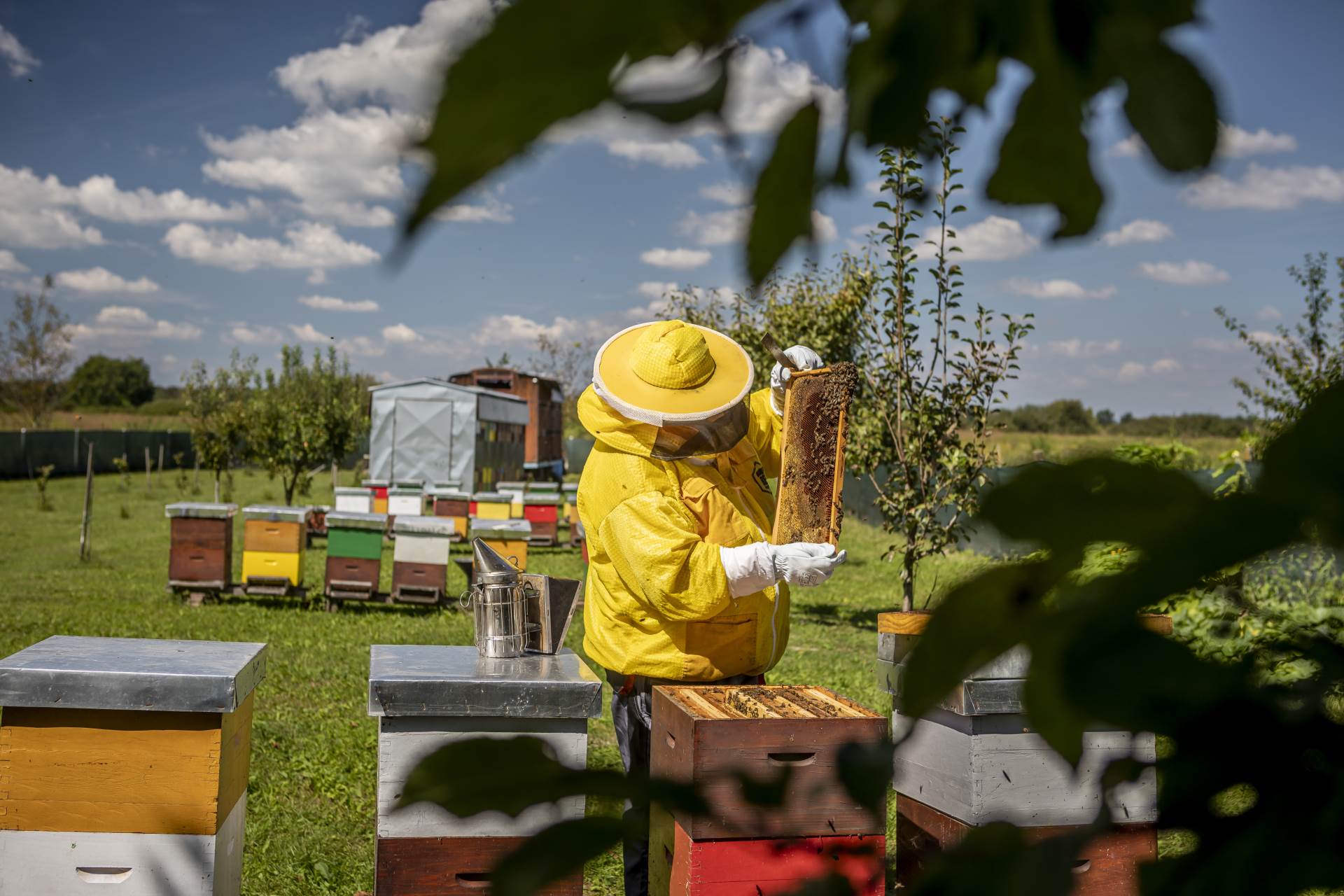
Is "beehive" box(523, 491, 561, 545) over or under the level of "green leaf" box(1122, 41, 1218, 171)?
under

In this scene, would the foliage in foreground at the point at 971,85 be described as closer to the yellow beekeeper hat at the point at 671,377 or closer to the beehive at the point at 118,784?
the beehive at the point at 118,784

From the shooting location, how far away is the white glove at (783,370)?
358 centimetres

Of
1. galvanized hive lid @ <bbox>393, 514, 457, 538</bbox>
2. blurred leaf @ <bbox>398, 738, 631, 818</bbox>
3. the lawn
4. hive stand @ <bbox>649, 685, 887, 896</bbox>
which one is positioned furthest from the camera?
galvanized hive lid @ <bbox>393, 514, 457, 538</bbox>

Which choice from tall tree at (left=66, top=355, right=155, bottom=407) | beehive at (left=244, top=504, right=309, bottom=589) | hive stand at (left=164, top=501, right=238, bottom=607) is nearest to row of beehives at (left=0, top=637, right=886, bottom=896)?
beehive at (left=244, top=504, right=309, bottom=589)

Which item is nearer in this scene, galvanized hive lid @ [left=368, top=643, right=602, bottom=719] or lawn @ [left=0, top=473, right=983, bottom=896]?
galvanized hive lid @ [left=368, top=643, right=602, bottom=719]

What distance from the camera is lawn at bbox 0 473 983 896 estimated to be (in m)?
4.27

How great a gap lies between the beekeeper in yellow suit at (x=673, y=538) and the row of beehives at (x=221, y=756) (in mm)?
345

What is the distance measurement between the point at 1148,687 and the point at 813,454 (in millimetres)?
2655

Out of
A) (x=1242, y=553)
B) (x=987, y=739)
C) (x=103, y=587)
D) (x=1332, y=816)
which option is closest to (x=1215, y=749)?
(x=1332, y=816)

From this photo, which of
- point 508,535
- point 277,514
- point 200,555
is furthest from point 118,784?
point 200,555


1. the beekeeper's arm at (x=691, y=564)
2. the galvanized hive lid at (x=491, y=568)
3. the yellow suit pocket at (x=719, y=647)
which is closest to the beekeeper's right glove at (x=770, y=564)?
the beekeeper's arm at (x=691, y=564)

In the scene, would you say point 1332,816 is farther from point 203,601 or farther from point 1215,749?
point 203,601

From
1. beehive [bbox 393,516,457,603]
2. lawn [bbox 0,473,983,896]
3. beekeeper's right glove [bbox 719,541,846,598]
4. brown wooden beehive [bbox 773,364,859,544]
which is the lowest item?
lawn [bbox 0,473,983,896]

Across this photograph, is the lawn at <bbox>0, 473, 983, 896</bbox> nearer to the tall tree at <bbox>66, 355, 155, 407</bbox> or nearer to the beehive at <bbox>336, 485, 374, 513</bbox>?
the beehive at <bbox>336, 485, 374, 513</bbox>
